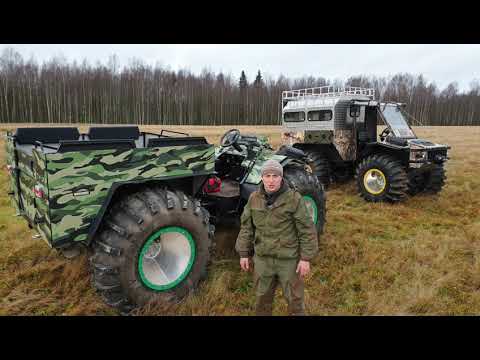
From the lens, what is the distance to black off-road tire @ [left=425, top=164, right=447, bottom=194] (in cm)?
767

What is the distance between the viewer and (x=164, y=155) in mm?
3227

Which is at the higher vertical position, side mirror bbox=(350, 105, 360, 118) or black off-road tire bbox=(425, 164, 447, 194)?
side mirror bbox=(350, 105, 360, 118)

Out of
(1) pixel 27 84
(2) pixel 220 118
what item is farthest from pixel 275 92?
(1) pixel 27 84

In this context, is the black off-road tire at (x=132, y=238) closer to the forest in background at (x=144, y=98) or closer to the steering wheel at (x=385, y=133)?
the steering wheel at (x=385, y=133)

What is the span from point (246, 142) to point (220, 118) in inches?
1822

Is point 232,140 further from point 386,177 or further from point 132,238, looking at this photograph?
point 386,177

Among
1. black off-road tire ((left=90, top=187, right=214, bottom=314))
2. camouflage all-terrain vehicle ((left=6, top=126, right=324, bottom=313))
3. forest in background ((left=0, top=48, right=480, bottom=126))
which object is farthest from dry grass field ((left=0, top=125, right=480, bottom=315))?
forest in background ((left=0, top=48, right=480, bottom=126))

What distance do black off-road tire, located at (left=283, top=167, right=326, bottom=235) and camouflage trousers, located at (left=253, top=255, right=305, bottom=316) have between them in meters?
1.81

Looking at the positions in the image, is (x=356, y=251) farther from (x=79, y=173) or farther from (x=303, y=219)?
(x=79, y=173)

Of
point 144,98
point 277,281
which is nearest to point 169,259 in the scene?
point 277,281

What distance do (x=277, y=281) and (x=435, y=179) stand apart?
6426 mm

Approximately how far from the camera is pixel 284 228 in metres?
2.71

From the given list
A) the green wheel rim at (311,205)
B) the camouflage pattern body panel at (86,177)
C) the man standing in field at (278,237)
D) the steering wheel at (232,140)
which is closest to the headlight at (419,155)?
the green wheel rim at (311,205)

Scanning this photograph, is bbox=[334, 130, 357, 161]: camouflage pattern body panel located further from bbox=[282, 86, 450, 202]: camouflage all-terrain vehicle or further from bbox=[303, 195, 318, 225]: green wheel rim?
bbox=[303, 195, 318, 225]: green wheel rim
